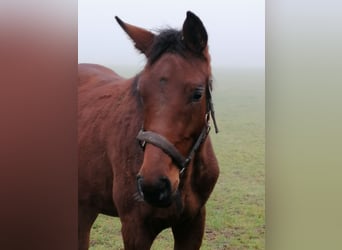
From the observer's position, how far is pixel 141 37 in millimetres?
1839

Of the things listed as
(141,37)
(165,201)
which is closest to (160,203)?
(165,201)

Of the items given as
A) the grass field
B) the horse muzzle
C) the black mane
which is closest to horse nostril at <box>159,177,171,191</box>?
the horse muzzle

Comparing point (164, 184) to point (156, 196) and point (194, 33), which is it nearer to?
point (156, 196)

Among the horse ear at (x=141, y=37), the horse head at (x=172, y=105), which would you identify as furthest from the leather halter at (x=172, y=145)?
the horse ear at (x=141, y=37)

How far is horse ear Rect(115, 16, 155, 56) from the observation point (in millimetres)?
1825

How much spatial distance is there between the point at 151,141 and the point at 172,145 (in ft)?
0.24

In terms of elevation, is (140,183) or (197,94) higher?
(197,94)

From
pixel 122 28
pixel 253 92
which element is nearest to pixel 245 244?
pixel 253 92

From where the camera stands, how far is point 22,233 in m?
2.25

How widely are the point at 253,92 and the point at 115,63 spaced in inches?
20.9

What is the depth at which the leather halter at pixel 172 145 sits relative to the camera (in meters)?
1.73

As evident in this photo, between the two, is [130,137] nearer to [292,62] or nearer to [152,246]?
[152,246]

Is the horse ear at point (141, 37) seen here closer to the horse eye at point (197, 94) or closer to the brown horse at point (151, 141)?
the brown horse at point (151, 141)

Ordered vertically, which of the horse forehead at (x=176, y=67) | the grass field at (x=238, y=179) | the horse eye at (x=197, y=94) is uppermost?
the horse forehead at (x=176, y=67)
